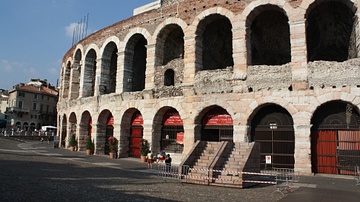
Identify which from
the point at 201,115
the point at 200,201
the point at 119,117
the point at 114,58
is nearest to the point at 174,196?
the point at 200,201

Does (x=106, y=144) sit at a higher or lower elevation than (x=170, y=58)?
lower

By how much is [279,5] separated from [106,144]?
15.1m

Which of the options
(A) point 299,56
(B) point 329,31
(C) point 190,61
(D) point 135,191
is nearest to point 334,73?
(A) point 299,56

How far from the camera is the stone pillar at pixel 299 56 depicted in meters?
13.4

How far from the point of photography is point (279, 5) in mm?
14359

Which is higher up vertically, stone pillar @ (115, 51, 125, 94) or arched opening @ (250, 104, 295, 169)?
stone pillar @ (115, 51, 125, 94)

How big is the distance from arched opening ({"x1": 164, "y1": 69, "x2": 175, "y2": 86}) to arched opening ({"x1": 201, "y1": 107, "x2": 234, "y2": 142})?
12.4 feet

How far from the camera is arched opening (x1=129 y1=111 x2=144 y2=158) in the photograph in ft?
63.5

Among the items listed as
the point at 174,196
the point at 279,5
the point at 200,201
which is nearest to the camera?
the point at 200,201

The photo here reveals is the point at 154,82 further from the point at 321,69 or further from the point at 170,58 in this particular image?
the point at 321,69

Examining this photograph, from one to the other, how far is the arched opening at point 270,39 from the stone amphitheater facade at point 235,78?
0.20 feet

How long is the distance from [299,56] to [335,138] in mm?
4080

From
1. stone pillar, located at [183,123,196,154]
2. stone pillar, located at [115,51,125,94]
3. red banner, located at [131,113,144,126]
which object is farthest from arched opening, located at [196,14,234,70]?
stone pillar, located at [115,51,125,94]

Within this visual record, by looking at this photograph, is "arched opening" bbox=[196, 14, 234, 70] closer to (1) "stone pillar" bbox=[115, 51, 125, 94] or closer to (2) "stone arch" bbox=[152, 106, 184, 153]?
(2) "stone arch" bbox=[152, 106, 184, 153]
